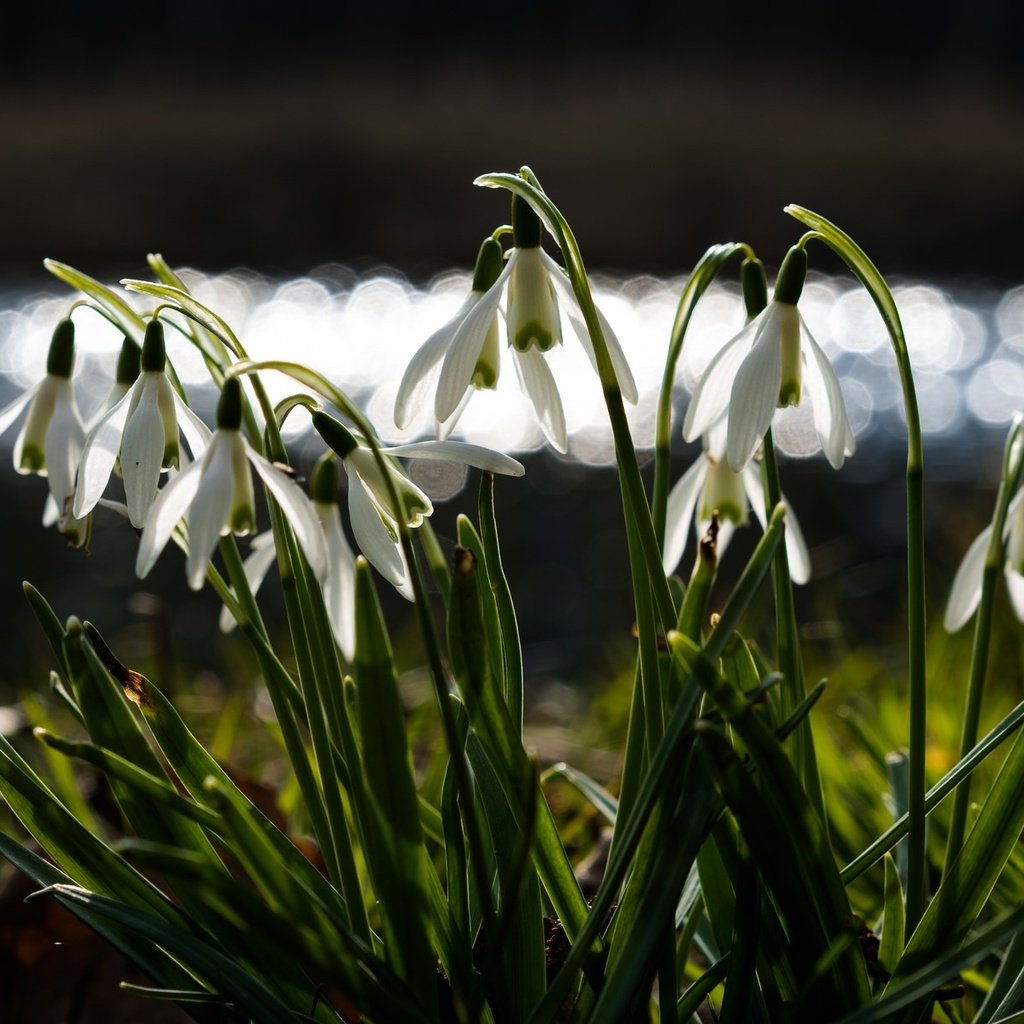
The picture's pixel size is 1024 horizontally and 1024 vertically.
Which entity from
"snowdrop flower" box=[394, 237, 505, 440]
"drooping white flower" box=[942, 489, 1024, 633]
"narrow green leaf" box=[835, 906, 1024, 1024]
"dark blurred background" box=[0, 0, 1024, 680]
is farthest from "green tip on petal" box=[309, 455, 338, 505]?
"dark blurred background" box=[0, 0, 1024, 680]

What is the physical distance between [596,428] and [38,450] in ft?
16.6

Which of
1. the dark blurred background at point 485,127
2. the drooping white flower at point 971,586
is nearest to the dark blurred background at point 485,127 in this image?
the dark blurred background at point 485,127

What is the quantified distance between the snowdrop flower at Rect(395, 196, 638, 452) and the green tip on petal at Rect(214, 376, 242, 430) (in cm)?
11

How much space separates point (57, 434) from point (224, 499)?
183 mm

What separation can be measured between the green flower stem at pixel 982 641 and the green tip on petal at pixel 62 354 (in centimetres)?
52

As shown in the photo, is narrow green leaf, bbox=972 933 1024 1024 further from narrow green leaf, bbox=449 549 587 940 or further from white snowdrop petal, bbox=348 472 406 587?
white snowdrop petal, bbox=348 472 406 587

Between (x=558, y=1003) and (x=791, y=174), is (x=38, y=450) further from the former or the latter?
Result: (x=791, y=174)

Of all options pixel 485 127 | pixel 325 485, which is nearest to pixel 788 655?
pixel 325 485

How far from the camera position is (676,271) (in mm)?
9953

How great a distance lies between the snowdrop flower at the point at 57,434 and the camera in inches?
25.5

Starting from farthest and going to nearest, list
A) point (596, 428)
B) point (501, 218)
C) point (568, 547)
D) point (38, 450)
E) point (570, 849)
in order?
point (501, 218) < point (596, 428) < point (568, 547) < point (570, 849) < point (38, 450)

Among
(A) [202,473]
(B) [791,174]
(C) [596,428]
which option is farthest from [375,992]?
(B) [791,174]

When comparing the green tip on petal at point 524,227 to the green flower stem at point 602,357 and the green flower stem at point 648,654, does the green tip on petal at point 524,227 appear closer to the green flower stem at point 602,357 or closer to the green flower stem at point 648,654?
the green flower stem at point 602,357

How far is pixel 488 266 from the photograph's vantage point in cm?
64
